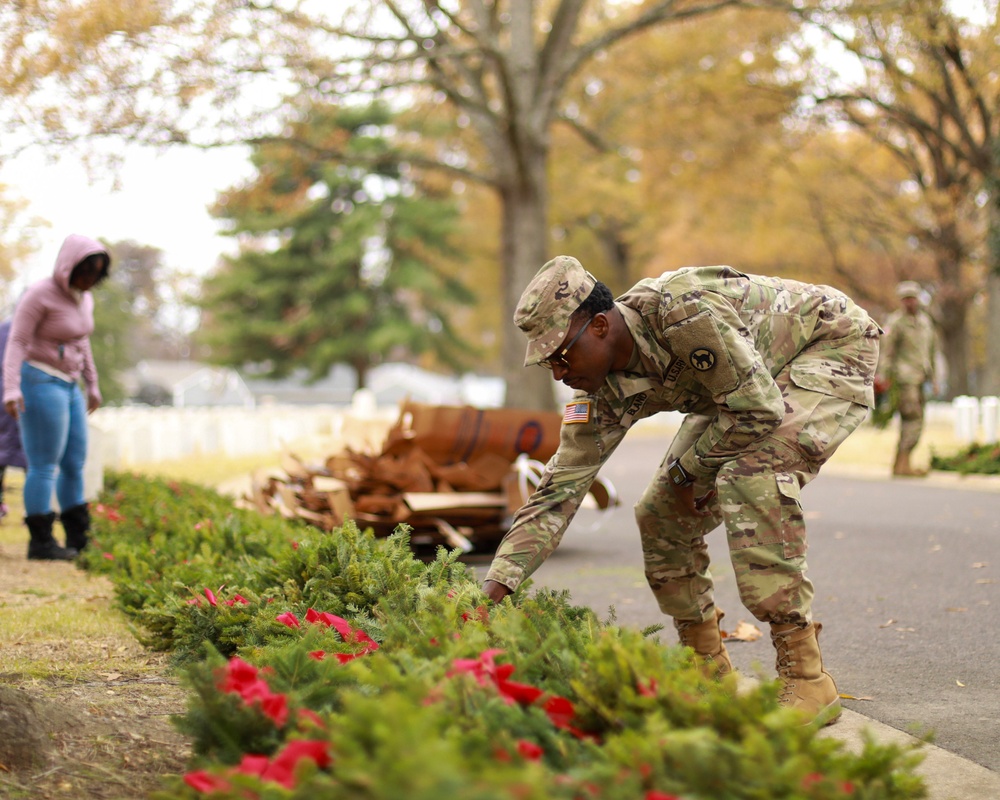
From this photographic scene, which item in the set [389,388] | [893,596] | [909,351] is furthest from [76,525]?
[389,388]

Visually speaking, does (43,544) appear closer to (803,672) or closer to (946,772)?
(803,672)

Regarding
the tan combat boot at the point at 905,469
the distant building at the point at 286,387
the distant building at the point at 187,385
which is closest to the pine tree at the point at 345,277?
the distant building at the point at 286,387

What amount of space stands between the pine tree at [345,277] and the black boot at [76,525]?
32.7 meters

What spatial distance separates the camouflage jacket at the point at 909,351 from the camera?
1295 centimetres

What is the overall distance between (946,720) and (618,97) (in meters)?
22.0

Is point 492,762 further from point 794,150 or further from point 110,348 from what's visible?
point 110,348

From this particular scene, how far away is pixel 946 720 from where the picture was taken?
364cm

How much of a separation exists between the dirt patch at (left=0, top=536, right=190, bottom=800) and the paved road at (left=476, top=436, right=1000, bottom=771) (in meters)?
1.63

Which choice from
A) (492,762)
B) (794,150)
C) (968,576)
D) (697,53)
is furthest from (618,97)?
(492,762)

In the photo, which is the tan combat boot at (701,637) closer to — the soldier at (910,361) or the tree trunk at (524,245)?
the soldier at (910,361)

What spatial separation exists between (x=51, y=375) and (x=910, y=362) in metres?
9.79

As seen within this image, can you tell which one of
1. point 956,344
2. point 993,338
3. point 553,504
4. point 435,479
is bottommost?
point 435,479

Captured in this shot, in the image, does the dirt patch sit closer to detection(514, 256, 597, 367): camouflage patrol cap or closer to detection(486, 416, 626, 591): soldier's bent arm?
detection(486, 416, 626, 591): soldier's bent arm

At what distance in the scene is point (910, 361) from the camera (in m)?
13.0
